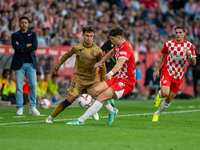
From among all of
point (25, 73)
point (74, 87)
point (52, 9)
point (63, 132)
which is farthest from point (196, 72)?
point (63, 132)

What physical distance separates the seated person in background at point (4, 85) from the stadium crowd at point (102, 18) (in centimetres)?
150

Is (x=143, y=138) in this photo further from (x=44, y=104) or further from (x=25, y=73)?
(x=44, y=104)

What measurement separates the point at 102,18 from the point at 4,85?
9643mm

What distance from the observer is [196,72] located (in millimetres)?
20875

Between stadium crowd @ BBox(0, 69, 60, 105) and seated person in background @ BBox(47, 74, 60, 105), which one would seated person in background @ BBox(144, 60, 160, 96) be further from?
seated person in background @ BBox(47, 74, 60, 105)

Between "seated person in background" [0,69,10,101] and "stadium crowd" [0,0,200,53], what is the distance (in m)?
1.50

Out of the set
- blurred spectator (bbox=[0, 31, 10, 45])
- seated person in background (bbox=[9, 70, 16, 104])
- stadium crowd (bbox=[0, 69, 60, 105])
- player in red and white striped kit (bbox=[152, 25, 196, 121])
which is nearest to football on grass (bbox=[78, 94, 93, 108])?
player in red and white striped kit (bbox=[152, 25, 196, 121])

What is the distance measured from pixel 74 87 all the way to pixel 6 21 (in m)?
9.41

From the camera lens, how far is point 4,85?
1403 cm

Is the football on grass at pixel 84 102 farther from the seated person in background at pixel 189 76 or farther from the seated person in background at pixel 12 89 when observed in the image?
the seated person in background at pixel 189 76

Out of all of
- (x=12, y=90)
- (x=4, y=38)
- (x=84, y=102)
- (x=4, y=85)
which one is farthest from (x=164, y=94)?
(x=4, y=38)

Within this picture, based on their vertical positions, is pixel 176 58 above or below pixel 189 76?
above

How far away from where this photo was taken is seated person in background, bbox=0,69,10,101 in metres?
13.9

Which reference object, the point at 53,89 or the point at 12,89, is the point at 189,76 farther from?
the point at 12,89
